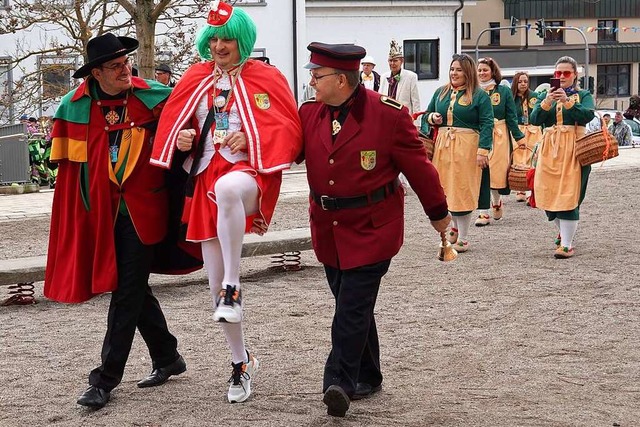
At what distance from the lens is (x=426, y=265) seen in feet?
33.5

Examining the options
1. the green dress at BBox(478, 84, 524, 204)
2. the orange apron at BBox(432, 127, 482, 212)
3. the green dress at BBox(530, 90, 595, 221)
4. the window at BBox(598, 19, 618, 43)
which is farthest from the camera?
the window at BBox(598, 19, 618, 43)

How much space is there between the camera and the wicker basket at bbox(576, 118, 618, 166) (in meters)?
9.99

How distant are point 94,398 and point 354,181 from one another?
164 cm

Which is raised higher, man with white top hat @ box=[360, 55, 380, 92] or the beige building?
the beige building

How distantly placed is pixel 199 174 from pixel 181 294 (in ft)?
12.1

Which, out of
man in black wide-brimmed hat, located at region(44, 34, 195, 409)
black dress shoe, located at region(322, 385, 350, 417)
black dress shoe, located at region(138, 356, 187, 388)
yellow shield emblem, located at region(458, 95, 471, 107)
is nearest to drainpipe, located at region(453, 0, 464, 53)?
yellow shield emblem, located at region(458, 95, 471, 107)

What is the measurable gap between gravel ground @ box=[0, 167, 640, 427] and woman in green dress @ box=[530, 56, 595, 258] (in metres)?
0.35

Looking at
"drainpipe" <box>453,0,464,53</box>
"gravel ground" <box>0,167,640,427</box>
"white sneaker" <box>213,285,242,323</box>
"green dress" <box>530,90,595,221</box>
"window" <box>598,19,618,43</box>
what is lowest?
"gravel ground" <box>0,167,640,427</box>

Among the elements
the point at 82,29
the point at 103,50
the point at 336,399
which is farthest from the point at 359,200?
the point at 82,29

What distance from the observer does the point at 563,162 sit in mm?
10414

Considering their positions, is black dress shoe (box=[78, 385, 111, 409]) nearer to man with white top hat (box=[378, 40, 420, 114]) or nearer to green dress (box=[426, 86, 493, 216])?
green dress (box=[426, 86, 493, 216])

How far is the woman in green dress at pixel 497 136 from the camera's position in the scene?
38.1 feet

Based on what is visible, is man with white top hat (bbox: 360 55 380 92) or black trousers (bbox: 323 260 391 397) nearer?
black trousers (bbox: 323 260 391 397)

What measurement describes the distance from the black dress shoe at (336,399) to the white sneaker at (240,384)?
0.54 m
